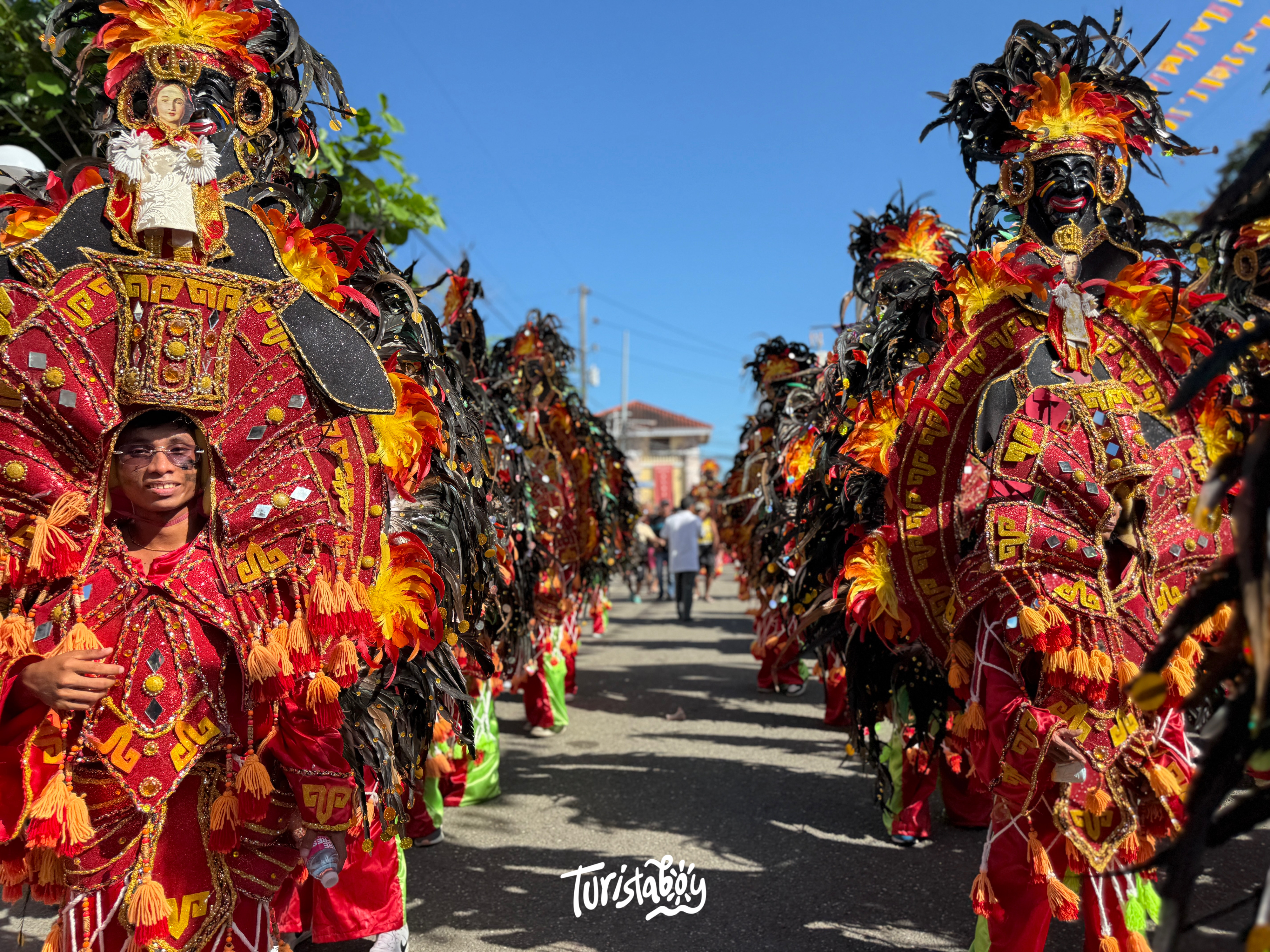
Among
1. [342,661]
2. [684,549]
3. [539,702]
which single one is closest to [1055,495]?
[342,661]

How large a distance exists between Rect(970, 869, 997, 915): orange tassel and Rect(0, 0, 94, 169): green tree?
4.41m

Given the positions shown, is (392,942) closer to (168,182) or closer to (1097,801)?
(1097,801)

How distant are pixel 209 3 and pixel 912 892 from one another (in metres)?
4.35

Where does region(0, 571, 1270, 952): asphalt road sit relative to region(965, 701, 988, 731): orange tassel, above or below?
below

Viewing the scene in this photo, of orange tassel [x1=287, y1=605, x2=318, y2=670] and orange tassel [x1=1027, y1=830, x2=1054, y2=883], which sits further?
orange tassel [x1=1027, y1=830, x2=1054, y2=883]

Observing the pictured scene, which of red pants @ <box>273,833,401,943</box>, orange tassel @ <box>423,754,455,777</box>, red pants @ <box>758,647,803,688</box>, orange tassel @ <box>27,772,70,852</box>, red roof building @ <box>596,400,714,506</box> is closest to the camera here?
orange tassel @ <box>27,772,70,852</box>

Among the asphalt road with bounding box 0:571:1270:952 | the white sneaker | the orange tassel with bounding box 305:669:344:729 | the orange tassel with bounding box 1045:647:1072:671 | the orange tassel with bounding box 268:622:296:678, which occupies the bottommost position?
the asphalt road with bounding box 0:571:1270:952

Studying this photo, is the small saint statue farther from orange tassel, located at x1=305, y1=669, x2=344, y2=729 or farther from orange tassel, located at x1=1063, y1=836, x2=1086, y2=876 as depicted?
orange tassel, located at x1=1063, y1=836, x2=1086, y2=876

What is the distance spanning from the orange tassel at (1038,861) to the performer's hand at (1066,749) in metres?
0.27

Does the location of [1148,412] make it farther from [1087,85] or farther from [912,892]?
[912,892]

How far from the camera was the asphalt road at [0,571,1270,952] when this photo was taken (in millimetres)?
3559

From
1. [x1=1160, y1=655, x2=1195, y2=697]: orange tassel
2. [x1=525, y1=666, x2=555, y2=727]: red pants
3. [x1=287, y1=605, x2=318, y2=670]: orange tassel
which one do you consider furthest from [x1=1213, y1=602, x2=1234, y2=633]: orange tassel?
[x1=525, y1=666, x2=555, y2=727]: red pants

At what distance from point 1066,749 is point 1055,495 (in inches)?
32.6

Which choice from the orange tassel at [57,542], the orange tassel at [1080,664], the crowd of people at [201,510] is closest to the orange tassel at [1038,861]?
the orange tassel at [1080,664]
